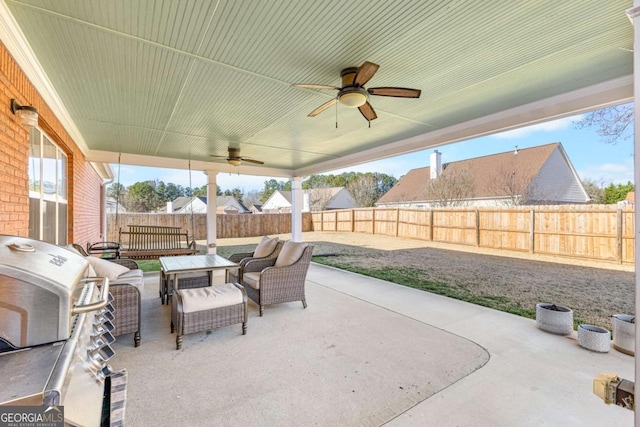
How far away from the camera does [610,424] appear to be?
1.87m

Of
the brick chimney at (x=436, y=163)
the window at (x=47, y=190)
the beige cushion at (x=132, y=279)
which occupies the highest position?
the brick chimney at (x=436, y=163)

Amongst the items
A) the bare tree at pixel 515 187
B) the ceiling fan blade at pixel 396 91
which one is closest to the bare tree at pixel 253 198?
the bare tree at pixel 515 187

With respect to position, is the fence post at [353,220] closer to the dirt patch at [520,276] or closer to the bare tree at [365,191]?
the dirt patch at [520,276]

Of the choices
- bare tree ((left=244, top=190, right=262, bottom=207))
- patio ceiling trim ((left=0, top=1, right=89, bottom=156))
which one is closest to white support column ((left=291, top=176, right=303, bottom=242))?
patio ceiling trim ((left=0, top=1, right=89, bottom=156))

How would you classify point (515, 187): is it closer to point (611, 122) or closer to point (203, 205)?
point (611, 122)

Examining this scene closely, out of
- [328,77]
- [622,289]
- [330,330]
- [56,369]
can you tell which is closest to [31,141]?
[328,77]

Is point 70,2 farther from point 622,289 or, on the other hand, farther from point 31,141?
point 622,289

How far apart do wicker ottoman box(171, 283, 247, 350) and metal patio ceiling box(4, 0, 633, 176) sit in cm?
Answer: 244

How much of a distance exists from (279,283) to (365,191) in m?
20.7

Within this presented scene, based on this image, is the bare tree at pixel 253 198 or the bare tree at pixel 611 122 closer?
the bare tree at pixel 611 122

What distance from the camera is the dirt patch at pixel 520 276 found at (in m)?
4.47

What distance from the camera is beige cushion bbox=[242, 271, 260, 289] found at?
400 cm

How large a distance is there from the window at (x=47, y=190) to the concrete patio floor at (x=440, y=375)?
1.75m

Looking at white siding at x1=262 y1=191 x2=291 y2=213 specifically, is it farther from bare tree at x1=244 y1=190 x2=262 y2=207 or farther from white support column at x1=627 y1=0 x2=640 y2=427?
white support column at x1=627 y1=0 x2=640 y2=427
